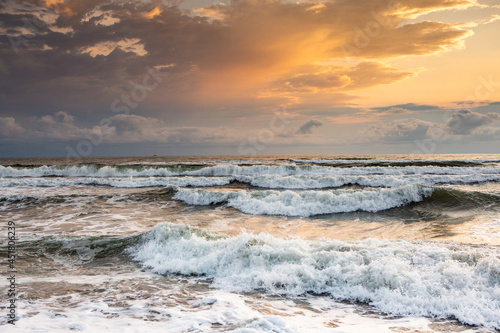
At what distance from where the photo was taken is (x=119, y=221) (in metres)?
12.6

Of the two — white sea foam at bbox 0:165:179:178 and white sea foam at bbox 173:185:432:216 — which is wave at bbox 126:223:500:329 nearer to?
white sea foam at bbox 173:185:432:216

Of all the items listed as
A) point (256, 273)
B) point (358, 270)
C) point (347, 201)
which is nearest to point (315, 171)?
point (347, 201)

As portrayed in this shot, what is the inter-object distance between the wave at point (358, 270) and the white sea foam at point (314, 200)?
7161mm

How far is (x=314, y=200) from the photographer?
1609cm

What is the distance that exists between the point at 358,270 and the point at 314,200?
397 inches

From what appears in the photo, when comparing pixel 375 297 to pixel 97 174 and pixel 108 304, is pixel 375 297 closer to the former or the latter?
pixel 108 304

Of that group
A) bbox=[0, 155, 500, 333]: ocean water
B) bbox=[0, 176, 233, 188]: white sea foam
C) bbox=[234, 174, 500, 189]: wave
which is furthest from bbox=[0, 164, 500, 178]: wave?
bbox=[0, 155, 500, 333]: ocean water

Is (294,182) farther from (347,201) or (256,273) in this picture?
(256,273)

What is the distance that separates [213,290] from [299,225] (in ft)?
22.9

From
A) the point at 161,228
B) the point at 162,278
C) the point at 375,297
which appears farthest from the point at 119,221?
the point at 375,297

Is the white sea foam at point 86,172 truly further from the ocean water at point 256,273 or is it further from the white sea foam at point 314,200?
the ocean water at point 256,273

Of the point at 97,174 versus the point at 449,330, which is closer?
the point at 449,330

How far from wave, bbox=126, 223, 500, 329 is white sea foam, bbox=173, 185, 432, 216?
282 inches

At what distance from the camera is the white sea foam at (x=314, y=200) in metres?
15.1
